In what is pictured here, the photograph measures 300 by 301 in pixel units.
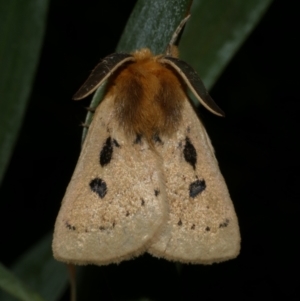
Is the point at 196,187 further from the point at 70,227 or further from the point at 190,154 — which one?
the point at 70,227

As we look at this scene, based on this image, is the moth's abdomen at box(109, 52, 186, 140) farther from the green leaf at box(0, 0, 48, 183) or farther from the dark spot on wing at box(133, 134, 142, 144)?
the green leaf at box(0, 0, 48, 183)

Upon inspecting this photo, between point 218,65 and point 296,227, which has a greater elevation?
point 218,65

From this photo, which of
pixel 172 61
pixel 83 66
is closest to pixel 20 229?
pixel 83 66

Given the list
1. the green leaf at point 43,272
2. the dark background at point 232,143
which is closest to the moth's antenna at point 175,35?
the dark background at point 232,143

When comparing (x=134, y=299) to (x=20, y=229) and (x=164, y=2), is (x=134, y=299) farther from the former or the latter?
(x=20, y=229)

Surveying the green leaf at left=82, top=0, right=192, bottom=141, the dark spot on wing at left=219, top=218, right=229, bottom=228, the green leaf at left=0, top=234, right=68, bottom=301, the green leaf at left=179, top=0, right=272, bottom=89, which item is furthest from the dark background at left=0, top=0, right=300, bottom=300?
the dark spot on wing at left=219, top=218, right=229, bottom=228

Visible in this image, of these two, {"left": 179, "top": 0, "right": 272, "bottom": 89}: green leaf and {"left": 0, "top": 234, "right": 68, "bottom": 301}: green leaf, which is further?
{"left": 0, "top": 234, "right": 68, "bottom": 301}: green leaf
